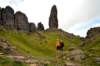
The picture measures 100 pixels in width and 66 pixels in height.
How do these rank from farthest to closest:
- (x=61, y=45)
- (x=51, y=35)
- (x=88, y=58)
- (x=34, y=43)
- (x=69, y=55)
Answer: (x=51, y=35) → (x=34, y=43) → (x=69, y=55) → (x=88, y=58) → (x=61, y=45)

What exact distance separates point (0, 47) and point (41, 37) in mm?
106686

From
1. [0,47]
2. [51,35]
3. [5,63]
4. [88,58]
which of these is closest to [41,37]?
[51,35]

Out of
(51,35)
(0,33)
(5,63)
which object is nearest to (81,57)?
(5,63)

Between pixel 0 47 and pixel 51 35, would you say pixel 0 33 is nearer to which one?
pixel 51 35

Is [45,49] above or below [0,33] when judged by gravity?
below

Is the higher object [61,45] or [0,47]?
[0,47]

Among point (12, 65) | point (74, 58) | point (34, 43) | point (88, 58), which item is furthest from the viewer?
point (34, 43)

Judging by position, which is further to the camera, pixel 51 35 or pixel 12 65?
pixel 51 35

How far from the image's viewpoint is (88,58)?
66875mm

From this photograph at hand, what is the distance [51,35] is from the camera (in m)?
199

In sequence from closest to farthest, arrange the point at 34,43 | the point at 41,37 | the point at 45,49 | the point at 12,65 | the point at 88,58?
the point at 12,65 < the point at 88,58 < the point at 45,49 < the point at 34,43 < the point at 41,37

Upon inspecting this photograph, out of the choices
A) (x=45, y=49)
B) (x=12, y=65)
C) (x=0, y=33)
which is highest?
(x=0, y=33)

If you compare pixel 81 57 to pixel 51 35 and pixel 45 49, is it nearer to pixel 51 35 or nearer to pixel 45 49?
pixel 45 49

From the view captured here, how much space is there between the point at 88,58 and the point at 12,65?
40.0 m
